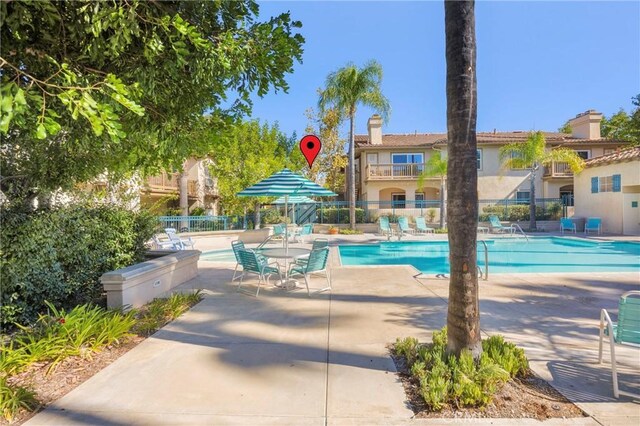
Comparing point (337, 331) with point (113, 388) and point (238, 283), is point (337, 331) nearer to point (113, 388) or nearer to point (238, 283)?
point (113, 388)

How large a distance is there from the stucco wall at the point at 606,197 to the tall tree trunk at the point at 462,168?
22431mm

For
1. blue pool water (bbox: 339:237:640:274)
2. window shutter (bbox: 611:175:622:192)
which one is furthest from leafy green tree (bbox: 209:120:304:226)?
window shutter (bbox: 611:175:622:192)

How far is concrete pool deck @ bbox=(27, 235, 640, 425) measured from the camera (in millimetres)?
3232

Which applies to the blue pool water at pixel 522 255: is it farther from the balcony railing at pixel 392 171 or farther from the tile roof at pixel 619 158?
the balcony railing at pixel 392 171

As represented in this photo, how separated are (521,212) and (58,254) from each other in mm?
28015

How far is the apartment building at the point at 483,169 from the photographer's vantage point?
28688 mm

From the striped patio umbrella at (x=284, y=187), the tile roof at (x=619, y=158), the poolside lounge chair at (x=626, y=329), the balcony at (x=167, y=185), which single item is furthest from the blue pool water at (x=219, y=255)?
the tile roof at (x=619, y=158)

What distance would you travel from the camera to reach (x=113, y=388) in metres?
3.67

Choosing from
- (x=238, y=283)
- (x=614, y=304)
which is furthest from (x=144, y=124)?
(x=614, y=304)

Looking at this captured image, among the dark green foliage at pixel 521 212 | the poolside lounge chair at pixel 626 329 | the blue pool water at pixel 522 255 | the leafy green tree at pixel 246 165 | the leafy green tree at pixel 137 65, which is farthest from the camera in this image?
the dark green foliage at pixel 521 212

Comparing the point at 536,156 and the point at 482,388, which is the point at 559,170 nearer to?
the point at 536,156

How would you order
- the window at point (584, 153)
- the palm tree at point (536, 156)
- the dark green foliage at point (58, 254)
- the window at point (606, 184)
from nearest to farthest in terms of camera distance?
the dark green foliage at point (58, 254), the window at point (606, 184), the palm tree at point (536, 156), the window at point (584, 153)

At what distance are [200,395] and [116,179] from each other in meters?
6.05

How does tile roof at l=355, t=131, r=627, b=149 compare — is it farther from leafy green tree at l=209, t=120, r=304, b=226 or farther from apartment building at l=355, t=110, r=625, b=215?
leafy green tree at l=209, t=120, r=304, b=226
